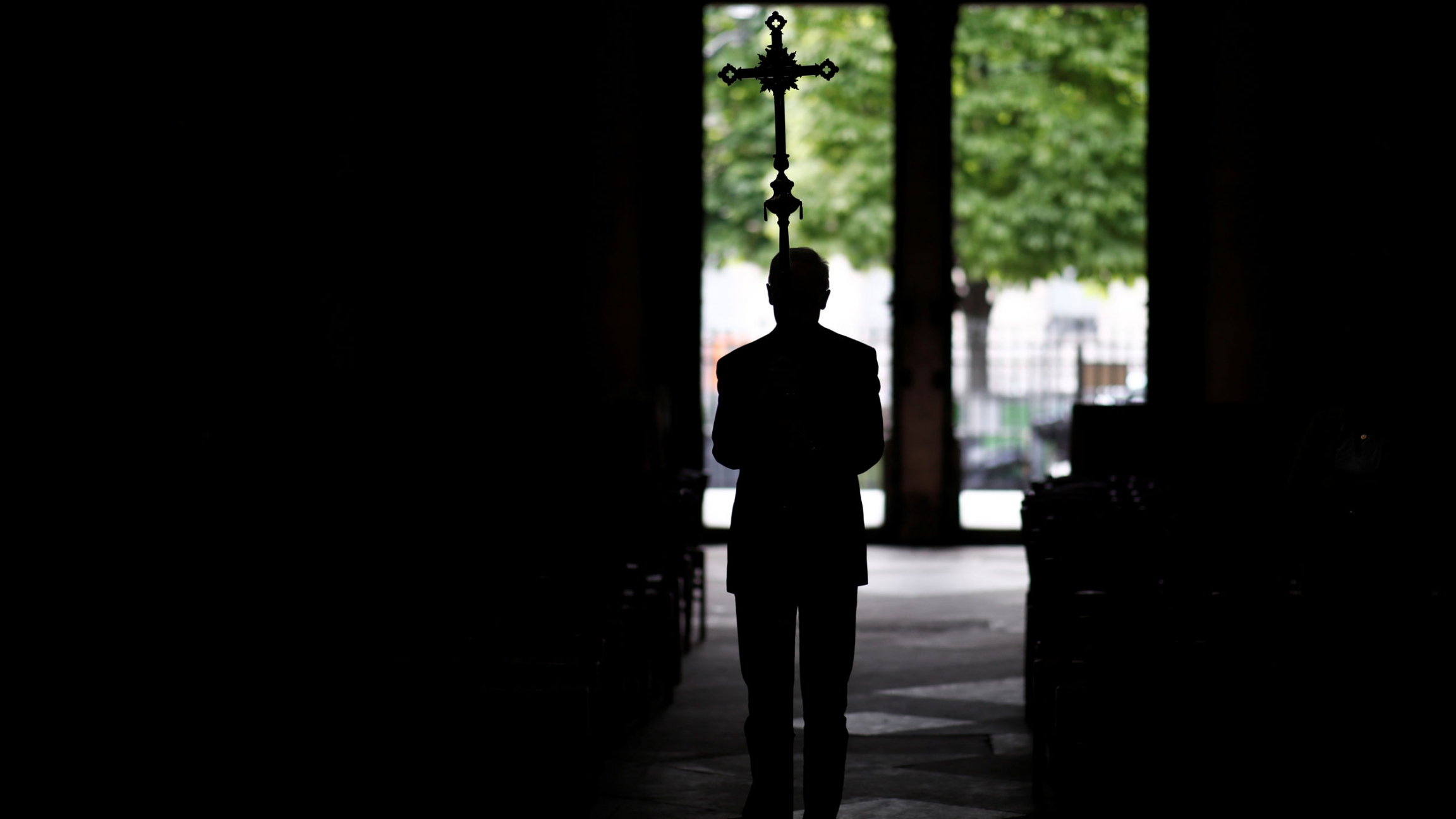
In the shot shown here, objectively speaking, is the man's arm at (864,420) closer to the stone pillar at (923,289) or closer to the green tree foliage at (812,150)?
the stone pillar at (923,289)

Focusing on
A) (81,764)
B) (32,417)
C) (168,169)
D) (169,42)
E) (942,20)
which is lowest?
(81,764)

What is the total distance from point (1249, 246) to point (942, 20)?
262 cm

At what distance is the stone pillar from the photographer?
11016 mm

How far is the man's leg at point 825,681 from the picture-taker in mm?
3584

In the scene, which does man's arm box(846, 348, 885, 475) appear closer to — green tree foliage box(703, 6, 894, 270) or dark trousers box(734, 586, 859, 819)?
dark trousers box(734, 586, 859, 819)

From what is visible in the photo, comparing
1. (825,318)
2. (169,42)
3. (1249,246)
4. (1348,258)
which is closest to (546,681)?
(169,42)

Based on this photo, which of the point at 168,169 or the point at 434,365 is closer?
the point at 168,169

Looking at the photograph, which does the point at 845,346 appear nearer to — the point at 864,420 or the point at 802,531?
the point at 864,420

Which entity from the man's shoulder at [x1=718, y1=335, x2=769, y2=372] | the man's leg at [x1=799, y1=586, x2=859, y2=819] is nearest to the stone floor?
the man's leg at [x1=799, y1=586, x2=859, y2=819]

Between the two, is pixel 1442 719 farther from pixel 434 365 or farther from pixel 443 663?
pixel 434 365

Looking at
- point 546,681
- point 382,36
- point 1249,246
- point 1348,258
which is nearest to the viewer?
point 546,681

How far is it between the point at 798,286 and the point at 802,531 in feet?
1.82

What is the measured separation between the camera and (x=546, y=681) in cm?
471

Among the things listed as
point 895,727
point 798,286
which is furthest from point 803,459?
point 895,727
